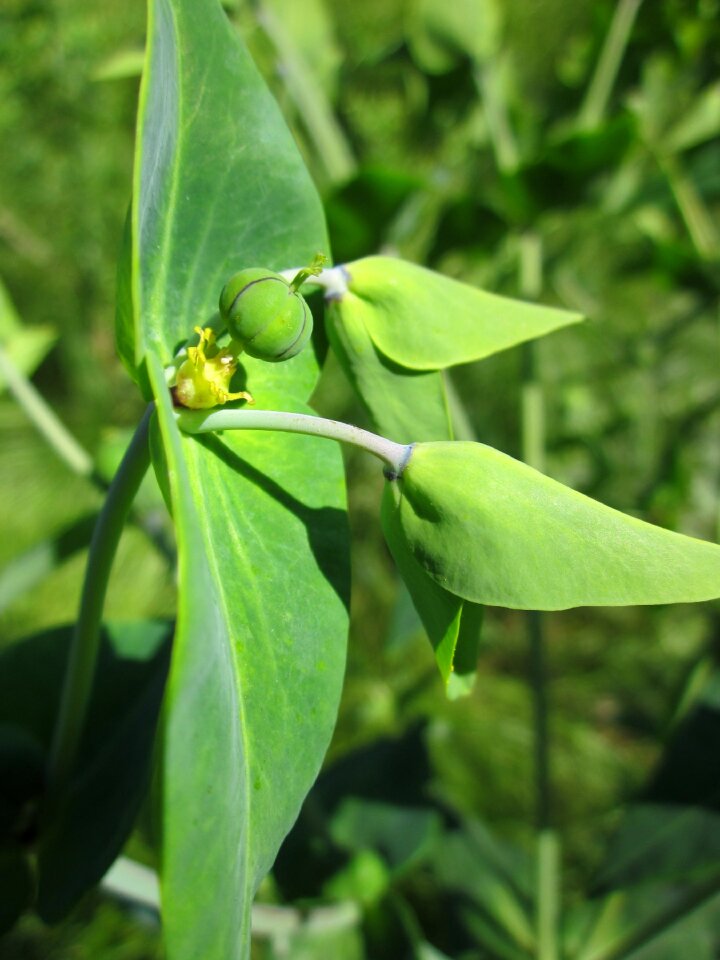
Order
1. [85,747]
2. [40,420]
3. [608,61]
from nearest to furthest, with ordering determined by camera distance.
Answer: [85,747] → [40,420] → [608,61]

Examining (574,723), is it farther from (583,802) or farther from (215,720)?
(215,720)

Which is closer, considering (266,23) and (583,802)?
(266,23)

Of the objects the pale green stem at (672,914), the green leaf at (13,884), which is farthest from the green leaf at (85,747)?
the pale green stem at (672,914)

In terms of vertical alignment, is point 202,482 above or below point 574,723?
above

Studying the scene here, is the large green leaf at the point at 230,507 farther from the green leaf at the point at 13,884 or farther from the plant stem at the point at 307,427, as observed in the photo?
the green leaf at the point at 13,884

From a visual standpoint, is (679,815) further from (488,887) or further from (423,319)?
(423,319)

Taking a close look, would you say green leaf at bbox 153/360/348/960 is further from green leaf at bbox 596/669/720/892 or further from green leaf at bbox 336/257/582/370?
green leaf at bbox 596/669/720/892

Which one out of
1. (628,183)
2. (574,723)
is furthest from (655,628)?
(628,183)

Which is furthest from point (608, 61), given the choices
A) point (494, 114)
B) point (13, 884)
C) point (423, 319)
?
point (13, 884)
